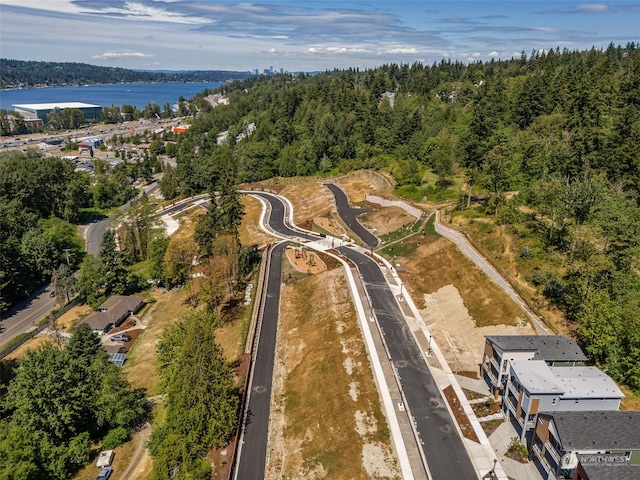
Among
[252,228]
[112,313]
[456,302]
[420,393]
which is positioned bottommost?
[112,313]

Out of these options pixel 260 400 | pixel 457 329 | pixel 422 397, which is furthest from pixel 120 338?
pixel 457 329

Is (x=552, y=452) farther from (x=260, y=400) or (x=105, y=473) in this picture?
(x=105, y=473)

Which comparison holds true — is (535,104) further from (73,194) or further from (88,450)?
(73,194)

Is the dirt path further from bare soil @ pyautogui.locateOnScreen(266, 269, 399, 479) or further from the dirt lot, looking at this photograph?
the dirt lot

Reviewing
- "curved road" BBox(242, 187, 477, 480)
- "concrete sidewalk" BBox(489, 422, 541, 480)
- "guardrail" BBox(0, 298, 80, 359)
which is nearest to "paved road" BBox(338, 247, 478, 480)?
"curved road" BBox(242, 187, 477, 480)

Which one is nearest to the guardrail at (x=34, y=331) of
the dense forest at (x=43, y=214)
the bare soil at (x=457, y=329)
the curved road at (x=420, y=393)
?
the dense forest at (x=43, y=214)
